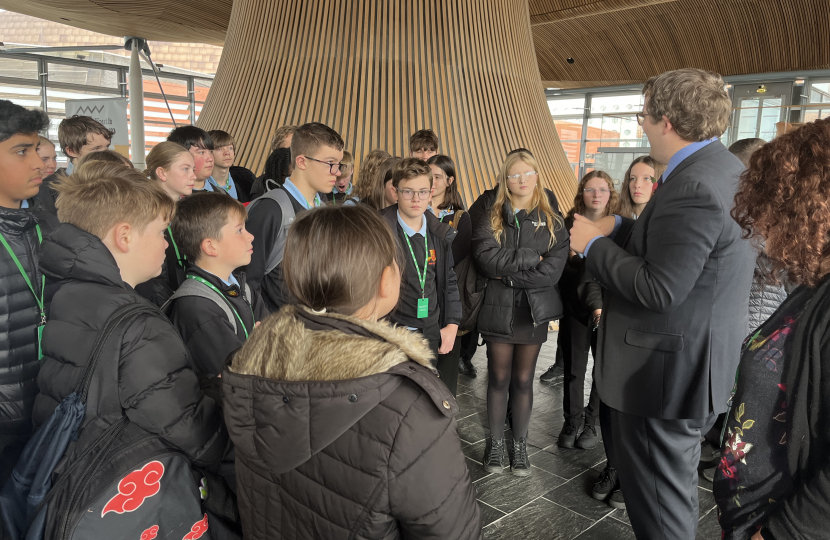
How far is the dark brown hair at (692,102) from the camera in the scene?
1887 millimetres

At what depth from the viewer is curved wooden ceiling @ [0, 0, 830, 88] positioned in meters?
9.48

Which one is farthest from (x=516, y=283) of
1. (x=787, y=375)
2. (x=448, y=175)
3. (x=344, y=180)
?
(x=344, y=180)

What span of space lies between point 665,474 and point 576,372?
1547mm

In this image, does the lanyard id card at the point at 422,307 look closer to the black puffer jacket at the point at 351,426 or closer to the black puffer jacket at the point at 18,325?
the black puffer jacket at the point at 18,325

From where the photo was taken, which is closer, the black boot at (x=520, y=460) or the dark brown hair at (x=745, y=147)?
the black boot at (x=520, y=460)

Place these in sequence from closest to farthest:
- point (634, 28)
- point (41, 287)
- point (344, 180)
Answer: point (41, 287), point (344, 180), point (634, 28)

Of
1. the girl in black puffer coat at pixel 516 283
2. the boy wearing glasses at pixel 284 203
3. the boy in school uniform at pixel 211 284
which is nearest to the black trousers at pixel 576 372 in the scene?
the girl in black puffer coat at pixel 516 283

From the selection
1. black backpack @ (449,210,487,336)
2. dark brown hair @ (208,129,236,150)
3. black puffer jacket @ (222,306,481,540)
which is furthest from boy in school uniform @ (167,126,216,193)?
black puffer jacket @ (222,306,481,540)

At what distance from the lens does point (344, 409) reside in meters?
1.04

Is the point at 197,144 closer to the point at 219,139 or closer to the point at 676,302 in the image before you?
the point at 219,139

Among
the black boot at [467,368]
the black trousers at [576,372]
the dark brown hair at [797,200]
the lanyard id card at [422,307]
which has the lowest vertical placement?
the black boot at [467,368]

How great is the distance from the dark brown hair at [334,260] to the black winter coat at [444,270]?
1.86 metres

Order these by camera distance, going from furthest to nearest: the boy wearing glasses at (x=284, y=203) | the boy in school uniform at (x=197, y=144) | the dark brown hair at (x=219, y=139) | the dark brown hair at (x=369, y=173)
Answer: the dark brown hair at (x=219, y=139), the dark brown hair at (x=369, y=173), the boy in school uniform at (x=197, y=144), the boy wearing glasses at (x=284, y=203)

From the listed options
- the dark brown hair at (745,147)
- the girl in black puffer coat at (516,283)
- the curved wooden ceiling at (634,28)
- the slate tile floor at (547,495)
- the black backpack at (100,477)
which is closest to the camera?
the black backpack at (100,477)
